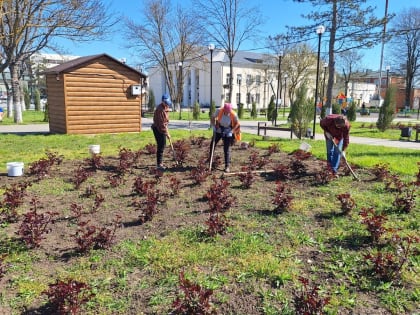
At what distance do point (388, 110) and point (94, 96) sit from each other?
513 inches

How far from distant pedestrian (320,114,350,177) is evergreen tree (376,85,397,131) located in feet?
36.4

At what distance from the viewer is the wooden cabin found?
1286cm

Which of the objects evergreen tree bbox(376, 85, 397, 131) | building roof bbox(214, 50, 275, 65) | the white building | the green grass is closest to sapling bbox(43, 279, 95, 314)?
the green grass

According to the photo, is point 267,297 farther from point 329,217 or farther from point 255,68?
point 255,68

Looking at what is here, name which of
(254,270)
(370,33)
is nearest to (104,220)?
(254,270)

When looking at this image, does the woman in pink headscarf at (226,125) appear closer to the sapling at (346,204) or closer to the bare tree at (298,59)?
the sapling at (346,204)

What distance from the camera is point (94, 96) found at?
13375 mm

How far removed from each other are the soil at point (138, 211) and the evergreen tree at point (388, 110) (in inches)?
393

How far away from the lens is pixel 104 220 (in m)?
4.39

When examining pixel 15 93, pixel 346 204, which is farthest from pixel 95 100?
pixel 346 204

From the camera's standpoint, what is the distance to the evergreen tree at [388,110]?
1616cm

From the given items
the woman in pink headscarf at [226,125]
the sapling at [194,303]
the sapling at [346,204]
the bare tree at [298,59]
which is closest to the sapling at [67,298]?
the sapling at [194,303]

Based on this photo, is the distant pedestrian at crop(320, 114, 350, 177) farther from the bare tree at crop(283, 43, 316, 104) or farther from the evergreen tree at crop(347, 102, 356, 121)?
the bare tree at crop(283, 43, 316, 104)

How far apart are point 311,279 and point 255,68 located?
6130 centimetres
